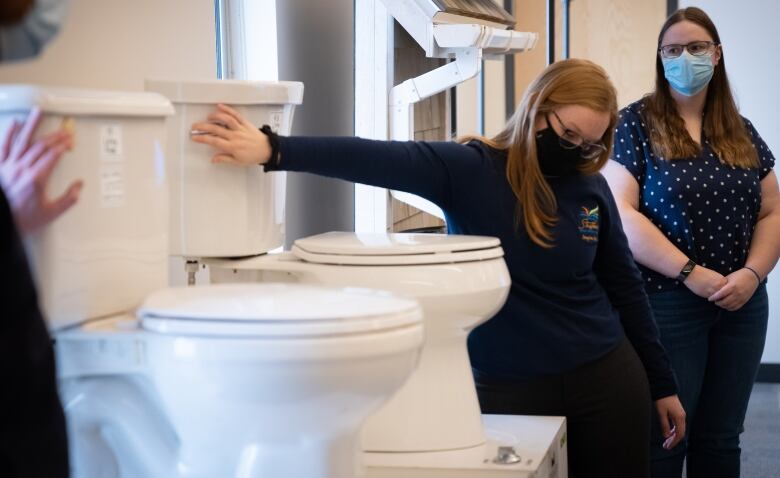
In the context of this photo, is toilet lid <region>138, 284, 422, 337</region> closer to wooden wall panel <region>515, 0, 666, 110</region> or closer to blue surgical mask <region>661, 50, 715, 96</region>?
blue surgical mask <region>661, 50, 715, 96</region>

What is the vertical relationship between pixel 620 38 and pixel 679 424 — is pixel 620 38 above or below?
above

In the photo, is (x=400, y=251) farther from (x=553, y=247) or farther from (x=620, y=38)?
(x=620, y=38)

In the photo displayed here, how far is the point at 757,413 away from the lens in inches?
159

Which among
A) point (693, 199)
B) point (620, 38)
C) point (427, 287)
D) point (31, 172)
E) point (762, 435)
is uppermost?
point (620, 38)

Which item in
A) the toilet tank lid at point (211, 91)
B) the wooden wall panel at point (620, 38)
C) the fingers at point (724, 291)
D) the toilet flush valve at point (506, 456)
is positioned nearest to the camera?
the toilet tank lid at point (211, 91)

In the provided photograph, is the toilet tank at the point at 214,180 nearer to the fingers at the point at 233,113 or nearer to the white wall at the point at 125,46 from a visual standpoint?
the fingers at the point at 233,113

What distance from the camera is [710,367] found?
272 cm

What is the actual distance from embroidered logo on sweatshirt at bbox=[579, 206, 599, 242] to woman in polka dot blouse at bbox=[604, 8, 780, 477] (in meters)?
0.47

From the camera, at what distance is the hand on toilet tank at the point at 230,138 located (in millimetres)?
1901

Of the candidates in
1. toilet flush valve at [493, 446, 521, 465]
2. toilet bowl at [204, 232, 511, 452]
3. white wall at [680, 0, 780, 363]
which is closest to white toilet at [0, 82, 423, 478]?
toilet bowl at [204, 232, 511, 452]

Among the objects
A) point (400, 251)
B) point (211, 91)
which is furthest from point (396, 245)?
point (211, 91)

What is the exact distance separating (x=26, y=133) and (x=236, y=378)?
42 centimetres

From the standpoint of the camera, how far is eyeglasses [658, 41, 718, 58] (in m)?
2.70

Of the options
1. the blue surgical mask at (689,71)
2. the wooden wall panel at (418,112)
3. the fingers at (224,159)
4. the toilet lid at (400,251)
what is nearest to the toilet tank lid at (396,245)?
the toilet lid at (400,251)
